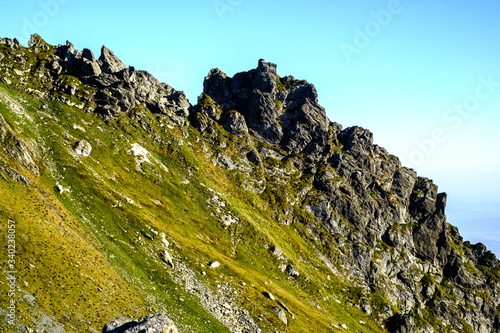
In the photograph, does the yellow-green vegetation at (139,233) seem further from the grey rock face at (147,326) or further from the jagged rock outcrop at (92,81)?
the grey rock face at (147,326)

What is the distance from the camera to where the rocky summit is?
4600 cm

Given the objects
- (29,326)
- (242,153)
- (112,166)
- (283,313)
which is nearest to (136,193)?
(112,166)

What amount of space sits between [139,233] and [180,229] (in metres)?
19.9

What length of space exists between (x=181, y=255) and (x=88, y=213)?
21.8 meters

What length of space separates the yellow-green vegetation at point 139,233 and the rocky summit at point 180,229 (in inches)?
15.0

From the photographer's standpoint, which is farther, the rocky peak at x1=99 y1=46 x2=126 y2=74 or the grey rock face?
the rocky peak at x1=99 y1=46 x2=126 y2=74

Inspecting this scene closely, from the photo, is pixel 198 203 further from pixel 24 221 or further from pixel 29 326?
pixel 29 326

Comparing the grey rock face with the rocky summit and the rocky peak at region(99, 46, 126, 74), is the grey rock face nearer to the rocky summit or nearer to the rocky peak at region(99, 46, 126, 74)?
the rocky summit
